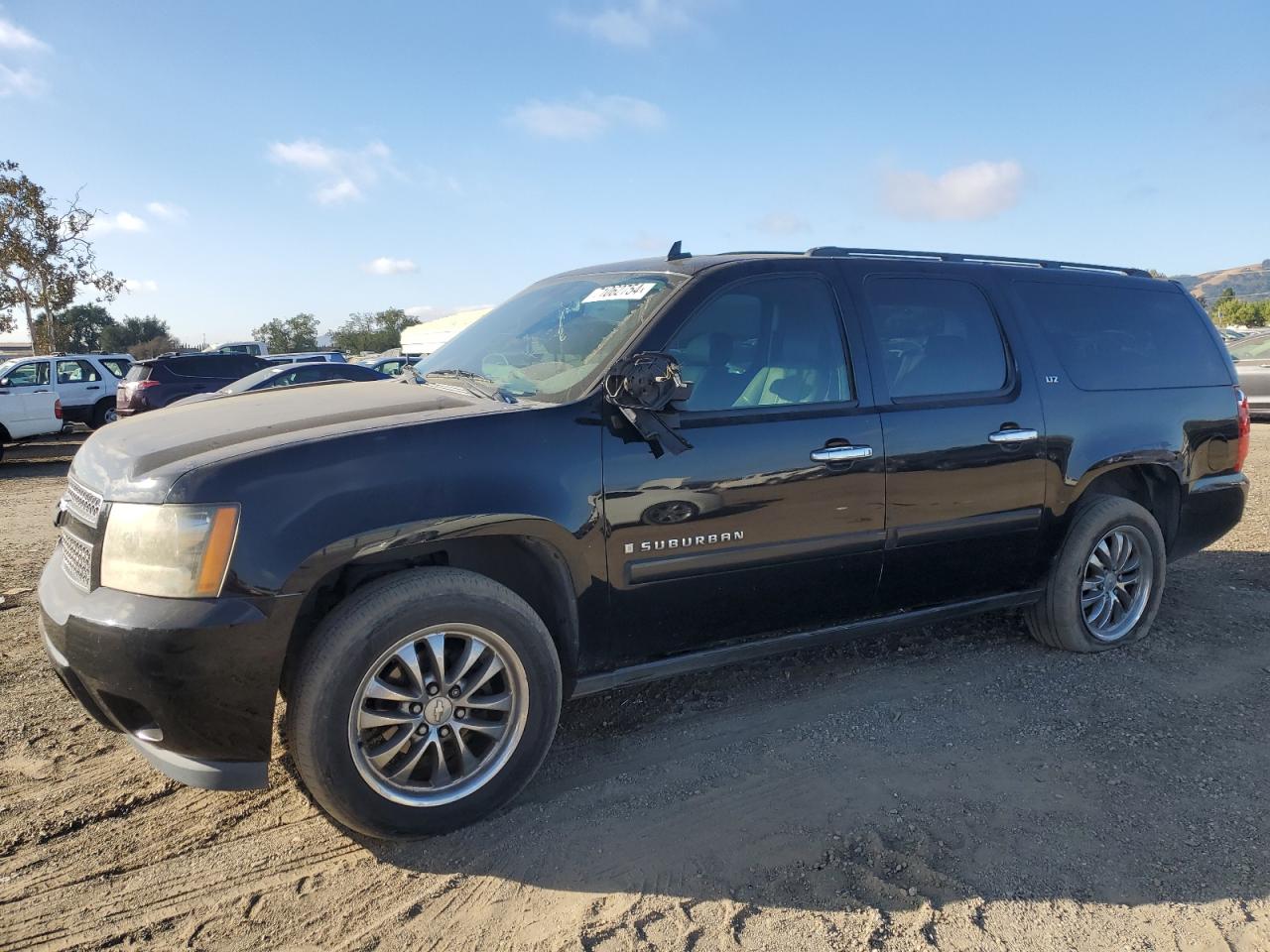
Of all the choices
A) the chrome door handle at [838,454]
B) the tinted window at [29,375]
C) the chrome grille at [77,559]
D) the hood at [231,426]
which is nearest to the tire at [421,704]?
the hood at [231,426]

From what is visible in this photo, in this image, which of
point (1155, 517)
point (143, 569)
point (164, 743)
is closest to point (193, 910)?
point (164, 743)

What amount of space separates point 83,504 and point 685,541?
202 centimetres

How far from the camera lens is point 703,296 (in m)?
3.45

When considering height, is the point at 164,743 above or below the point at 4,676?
above

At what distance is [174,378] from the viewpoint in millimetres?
16031

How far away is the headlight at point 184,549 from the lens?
8.30ft

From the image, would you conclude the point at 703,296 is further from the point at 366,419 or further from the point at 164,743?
the point at 164,743

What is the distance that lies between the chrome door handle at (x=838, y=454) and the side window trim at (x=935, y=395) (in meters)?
0.24

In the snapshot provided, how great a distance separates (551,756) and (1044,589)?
2573 mm

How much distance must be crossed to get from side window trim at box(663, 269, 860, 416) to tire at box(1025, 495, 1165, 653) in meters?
1.55

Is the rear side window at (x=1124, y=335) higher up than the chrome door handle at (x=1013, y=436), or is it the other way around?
the rear side window at (x=1124, y=335)

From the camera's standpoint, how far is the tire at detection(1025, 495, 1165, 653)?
435 centimetres

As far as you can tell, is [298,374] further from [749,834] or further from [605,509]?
[749,834]

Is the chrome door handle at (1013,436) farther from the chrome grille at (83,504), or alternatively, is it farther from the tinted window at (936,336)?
the chrome grille at (83,504)
